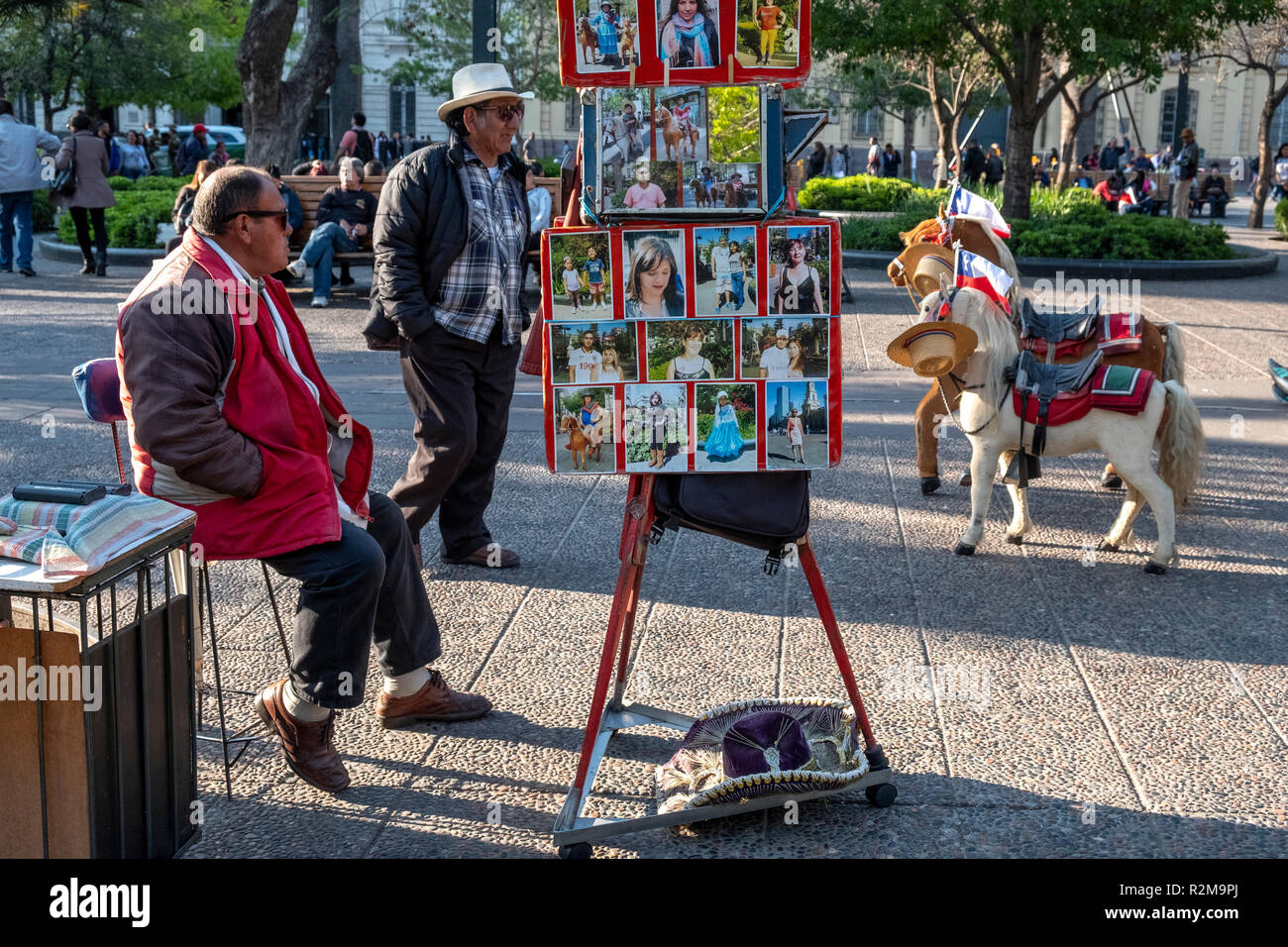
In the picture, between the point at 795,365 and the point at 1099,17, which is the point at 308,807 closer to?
the point at 795,365

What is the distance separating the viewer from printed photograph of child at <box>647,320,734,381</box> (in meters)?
3.40

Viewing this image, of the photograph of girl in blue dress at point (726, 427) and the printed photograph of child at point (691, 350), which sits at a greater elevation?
the printed photograph of child at point (691, 350)

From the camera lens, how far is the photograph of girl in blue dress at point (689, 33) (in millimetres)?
3326

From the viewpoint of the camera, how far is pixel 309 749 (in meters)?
3.82

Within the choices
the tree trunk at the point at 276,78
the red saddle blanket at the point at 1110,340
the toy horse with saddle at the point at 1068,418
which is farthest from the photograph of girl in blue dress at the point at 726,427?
the tree trunk at the point at 276,78

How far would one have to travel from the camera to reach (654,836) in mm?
3615

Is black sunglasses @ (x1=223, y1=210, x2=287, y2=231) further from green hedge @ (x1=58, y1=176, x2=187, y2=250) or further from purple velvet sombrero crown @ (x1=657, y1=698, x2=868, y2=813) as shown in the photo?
green hedge @ (x1=58, y1=176, x2=187, y2=250)

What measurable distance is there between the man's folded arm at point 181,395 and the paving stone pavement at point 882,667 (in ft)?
3.30

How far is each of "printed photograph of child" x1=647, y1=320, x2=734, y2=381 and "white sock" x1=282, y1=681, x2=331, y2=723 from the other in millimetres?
1386

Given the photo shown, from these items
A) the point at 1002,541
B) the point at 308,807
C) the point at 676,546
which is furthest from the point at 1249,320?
the point at 308,807

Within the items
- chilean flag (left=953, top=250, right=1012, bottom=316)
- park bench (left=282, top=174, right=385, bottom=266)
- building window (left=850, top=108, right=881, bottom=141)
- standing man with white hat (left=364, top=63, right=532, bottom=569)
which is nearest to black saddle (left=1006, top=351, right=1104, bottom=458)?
chilean flag (left=953, top=250, right=1012, bottom=316)

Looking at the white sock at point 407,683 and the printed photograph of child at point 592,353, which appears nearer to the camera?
the printed photograph of child at point 592,353

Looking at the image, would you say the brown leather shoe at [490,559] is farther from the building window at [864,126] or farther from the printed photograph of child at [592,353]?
the building window at [864,126]
